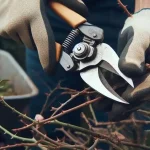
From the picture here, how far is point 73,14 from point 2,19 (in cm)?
22

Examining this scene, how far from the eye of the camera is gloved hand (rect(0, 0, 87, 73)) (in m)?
1.31

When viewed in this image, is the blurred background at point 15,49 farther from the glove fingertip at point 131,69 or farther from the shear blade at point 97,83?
the glove fingertip at point 131,69

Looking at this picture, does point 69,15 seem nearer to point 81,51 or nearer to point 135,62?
point 81,51

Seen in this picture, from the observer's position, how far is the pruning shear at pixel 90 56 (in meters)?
1.26

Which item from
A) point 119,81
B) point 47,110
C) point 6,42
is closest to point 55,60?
point 119,81

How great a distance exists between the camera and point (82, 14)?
4.43 ft

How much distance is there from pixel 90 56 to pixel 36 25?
0.15m

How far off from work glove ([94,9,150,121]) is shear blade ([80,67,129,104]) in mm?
20

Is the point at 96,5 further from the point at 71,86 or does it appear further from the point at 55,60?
the point at 55,60

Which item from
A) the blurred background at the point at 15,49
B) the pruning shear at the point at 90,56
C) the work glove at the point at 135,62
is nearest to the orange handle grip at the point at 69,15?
the pruning shear at the point at 90,56

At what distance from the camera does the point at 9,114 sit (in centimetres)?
193

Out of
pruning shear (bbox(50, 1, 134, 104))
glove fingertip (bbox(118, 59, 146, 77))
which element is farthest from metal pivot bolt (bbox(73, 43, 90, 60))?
glove fingertip (bbox(118, 59, 146, 77))

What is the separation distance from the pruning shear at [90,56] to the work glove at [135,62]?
0.03 m

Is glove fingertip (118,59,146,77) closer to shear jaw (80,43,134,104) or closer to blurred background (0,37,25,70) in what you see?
shear jaw (80,43,134,104)
